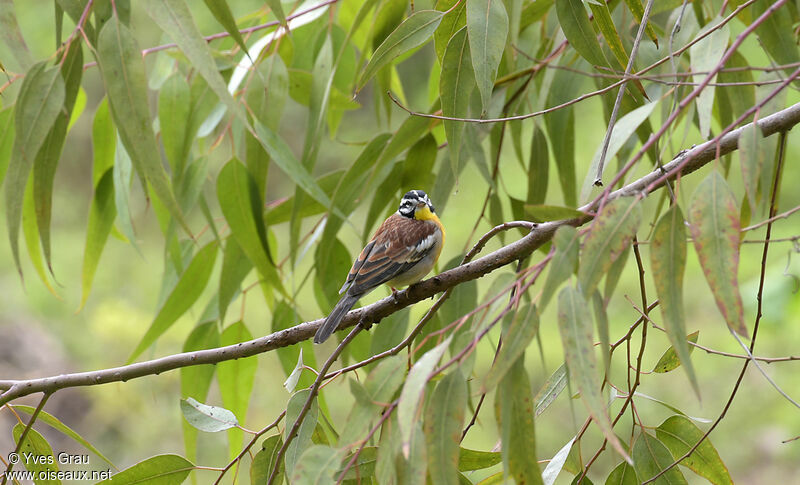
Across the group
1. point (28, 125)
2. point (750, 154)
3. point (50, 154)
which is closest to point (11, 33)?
point (28, 125)

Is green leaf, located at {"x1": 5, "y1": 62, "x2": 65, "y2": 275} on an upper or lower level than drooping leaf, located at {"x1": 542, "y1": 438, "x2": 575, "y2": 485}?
upper

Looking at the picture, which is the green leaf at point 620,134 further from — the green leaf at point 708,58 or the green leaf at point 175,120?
the green leaf at point 175,120

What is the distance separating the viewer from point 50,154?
1791 mm

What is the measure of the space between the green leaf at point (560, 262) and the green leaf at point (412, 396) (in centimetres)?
16

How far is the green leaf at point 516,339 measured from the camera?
3.42ft

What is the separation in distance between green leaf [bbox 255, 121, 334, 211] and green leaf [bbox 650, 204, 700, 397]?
94 centimetres

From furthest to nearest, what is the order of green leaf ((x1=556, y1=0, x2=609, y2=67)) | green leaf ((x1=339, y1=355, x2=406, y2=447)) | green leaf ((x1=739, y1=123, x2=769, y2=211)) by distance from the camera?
1. green leaf ((x1=556, y1=0, x2=609, y2=67))
2. green leaf ((x1=339, y1=355, x2=406, y2=447))
3. green leaf ((x1=739, y1=123, x2=769, y2=211))

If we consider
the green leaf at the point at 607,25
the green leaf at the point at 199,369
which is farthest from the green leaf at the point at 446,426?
the green leaf at the point at 199,369

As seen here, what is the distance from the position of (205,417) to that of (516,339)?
0.79 meters

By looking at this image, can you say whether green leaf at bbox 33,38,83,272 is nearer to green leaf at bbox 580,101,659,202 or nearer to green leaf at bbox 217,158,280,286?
green leaf at bbox 217,158,280,286

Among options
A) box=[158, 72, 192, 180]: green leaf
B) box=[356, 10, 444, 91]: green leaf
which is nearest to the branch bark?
box=[356, 10, 444, 91]: green leaf

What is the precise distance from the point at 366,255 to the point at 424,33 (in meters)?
0.82

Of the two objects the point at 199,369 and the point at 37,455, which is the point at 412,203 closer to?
the point at 199,369

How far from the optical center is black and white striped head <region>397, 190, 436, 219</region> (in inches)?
94.7
